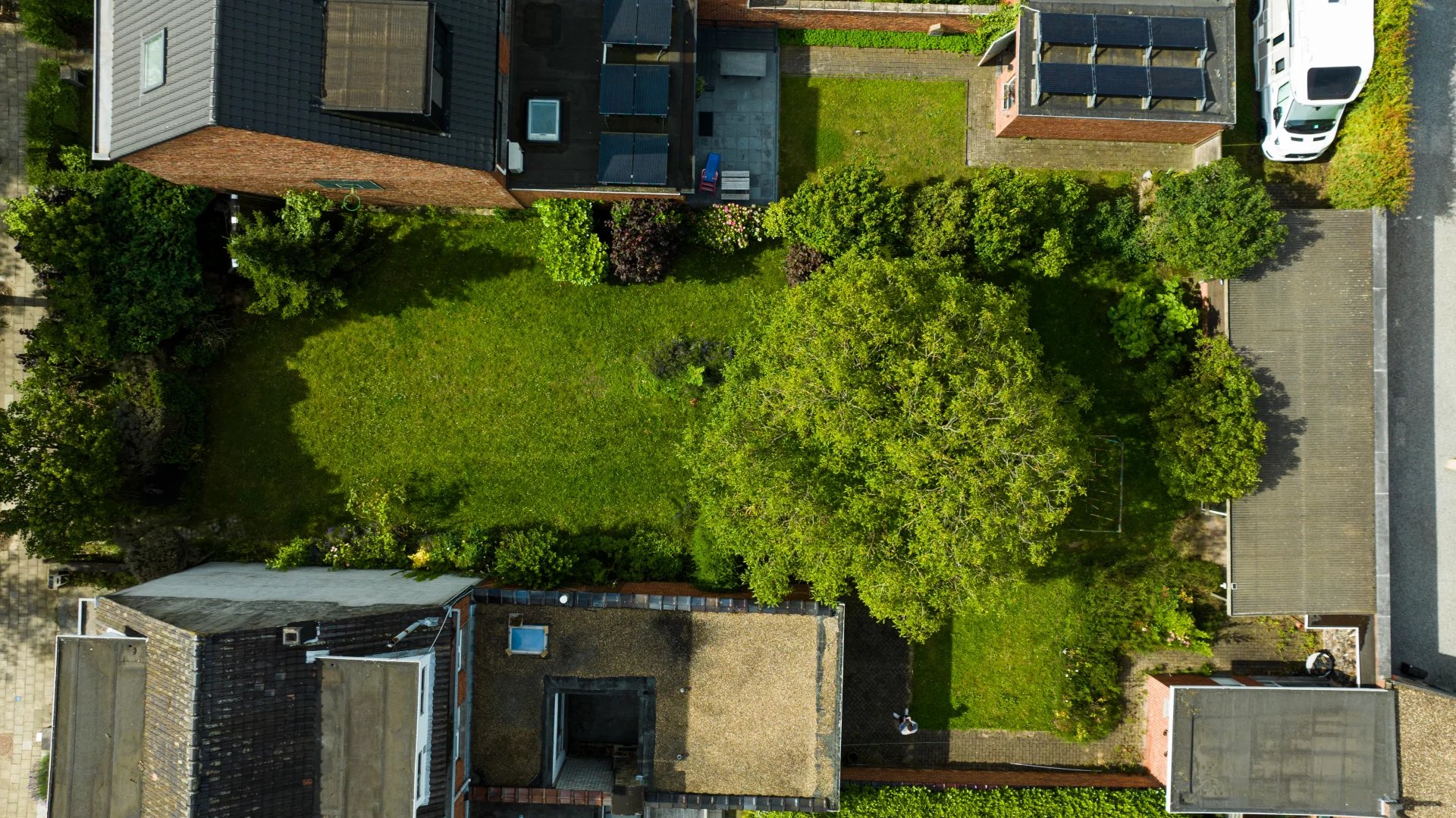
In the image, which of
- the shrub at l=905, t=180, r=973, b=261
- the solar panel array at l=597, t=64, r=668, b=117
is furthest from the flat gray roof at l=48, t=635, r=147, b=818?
the shrub at l=905, t=180, r=973, b=261

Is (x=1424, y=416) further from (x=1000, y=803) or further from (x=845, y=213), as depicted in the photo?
(x=845, y=213)

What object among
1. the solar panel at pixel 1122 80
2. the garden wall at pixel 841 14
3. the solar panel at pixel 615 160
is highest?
the garden wall at pixel 841 14

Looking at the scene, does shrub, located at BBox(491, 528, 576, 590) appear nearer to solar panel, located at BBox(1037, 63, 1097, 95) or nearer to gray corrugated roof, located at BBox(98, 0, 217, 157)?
gray corrugated roof, located at BBox(98, 0, 217, 157)

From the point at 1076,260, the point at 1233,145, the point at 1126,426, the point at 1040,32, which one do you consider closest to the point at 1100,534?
the point at 1126,426

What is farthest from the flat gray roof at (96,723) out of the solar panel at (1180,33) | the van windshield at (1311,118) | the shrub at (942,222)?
the van windshield at (1311,118)

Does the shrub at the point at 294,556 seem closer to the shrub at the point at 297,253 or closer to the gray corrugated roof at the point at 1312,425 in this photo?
the shrub at the point at 297,253

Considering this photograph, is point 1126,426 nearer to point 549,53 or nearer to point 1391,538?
point 1391,538
